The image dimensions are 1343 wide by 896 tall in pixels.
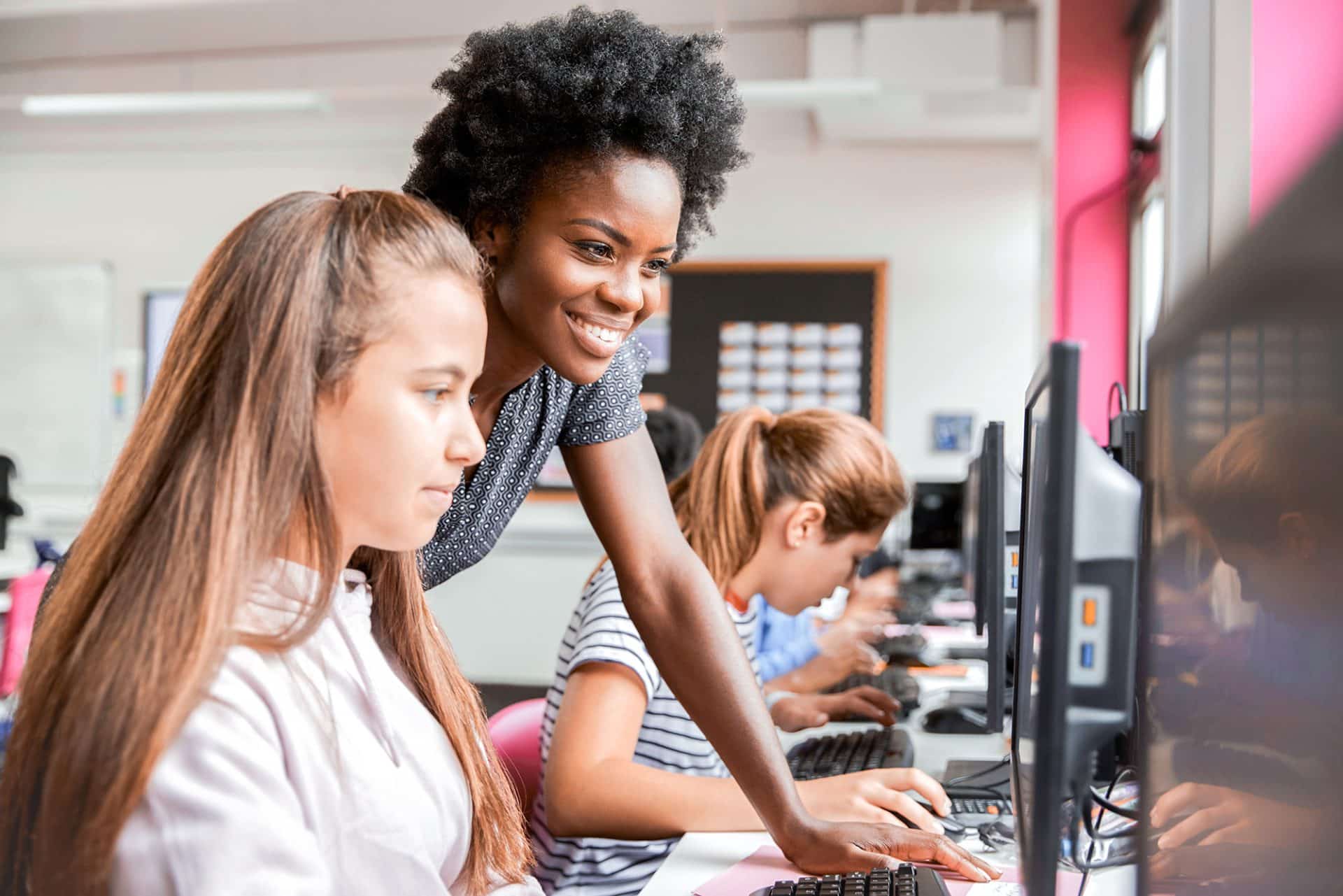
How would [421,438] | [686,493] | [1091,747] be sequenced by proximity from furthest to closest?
[686,493], [421,438], [1091,747]

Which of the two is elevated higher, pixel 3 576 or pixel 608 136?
pixel 608 136

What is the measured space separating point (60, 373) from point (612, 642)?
16.8ft

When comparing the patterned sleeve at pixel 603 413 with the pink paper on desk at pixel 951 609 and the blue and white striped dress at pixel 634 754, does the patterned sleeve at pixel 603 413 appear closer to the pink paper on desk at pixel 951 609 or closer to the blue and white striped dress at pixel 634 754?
the blue and white striped dress at pixel 634 754

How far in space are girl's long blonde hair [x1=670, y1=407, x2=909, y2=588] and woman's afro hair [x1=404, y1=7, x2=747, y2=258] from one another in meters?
0.63

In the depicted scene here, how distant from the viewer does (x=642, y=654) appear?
1308 mm

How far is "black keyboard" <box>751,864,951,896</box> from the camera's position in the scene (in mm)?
929

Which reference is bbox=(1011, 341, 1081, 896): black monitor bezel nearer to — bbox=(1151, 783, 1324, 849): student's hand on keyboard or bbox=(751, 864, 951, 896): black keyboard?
bbox=(1151, 783, 1324, 849): student's hand on keyboard

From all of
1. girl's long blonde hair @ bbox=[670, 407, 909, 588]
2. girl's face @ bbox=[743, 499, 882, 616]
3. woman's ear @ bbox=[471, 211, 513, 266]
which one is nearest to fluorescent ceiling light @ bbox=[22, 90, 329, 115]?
girl's long blonde hair @ bbox=[670, 407, 909, 588]

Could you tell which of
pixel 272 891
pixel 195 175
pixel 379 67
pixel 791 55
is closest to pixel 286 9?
pixel 379 67

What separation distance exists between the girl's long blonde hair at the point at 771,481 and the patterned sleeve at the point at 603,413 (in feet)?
1.32

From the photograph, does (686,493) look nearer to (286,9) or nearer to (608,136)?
(608,136)

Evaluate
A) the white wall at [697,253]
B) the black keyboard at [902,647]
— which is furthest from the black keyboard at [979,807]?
the white wall at [697,253]

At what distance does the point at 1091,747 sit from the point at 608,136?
26.5 inches

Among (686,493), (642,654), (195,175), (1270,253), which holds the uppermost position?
(195,175)
